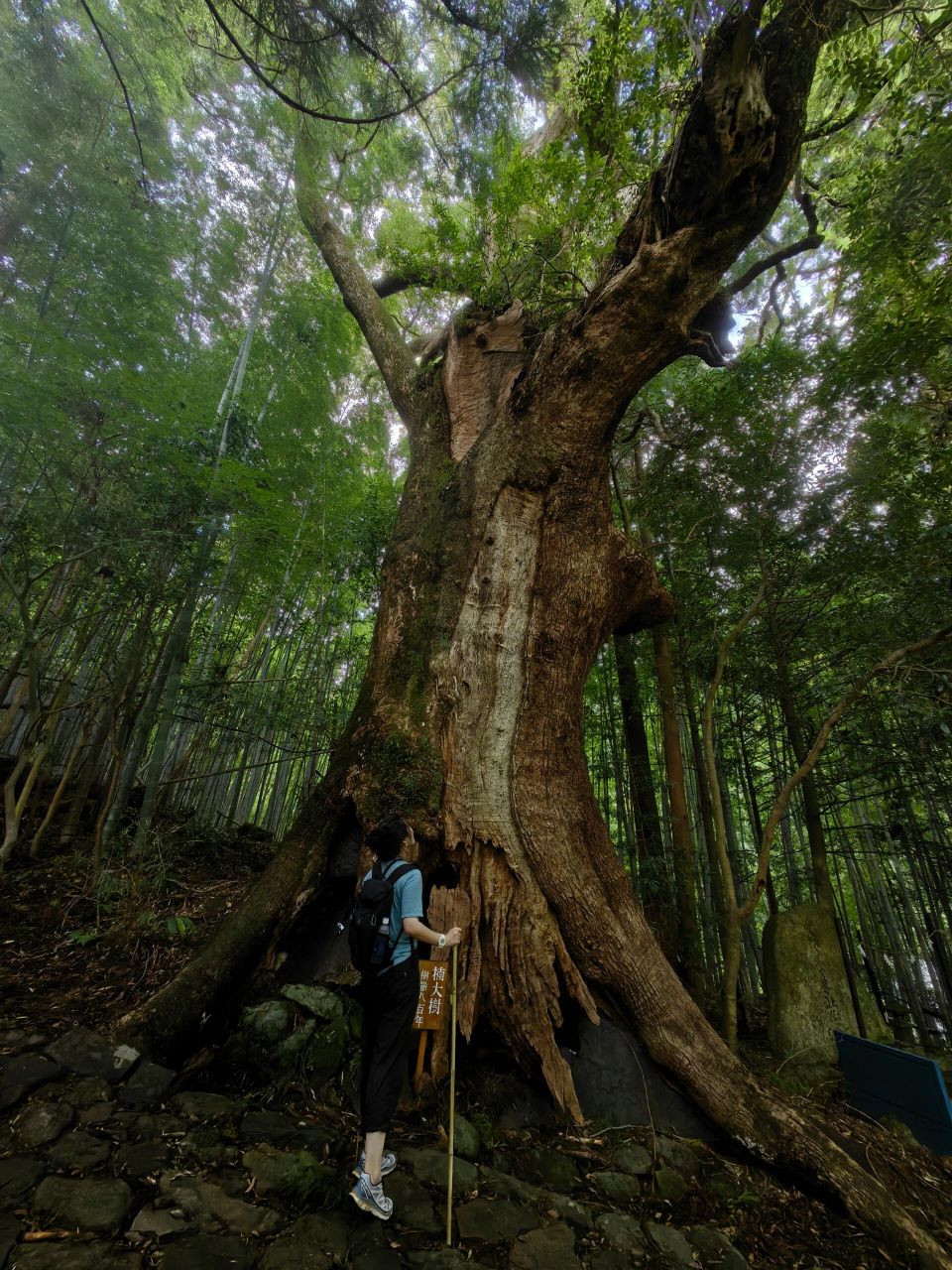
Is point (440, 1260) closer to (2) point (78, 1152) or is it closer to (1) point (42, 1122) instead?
(2) point (78, 1152)

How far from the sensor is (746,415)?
4250 mm

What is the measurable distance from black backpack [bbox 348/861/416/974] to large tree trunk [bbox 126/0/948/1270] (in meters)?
0.53

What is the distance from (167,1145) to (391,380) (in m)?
4.79

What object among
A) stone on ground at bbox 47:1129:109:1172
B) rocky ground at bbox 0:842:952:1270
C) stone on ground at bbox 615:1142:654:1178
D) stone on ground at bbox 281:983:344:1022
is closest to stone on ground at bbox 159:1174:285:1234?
rocky ground at bbox 0:842:952:1270

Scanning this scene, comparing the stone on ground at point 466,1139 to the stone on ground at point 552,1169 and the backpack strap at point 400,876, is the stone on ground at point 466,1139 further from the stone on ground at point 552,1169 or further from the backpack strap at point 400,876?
the backpack strap at point 400,876

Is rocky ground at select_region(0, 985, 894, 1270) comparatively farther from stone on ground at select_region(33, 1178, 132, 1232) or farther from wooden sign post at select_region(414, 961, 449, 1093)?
wooden sign post at select_region(414, 961, 449, 1093)

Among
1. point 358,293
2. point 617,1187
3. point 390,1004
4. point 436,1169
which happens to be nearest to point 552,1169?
point 617,1187

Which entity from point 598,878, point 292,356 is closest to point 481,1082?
point 598,878

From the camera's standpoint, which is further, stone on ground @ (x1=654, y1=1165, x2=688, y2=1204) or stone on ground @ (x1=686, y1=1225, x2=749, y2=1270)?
stone on ground @ (x1=654, y1=1165, x2=688, y2=1204)

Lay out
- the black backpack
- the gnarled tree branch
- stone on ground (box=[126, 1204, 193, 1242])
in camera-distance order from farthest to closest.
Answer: the gnarled tree branch → the black backpack → stone on ground (box=[126, 1204, 193, 1242])

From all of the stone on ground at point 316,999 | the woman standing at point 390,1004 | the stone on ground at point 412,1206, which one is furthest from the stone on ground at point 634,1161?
the stone on ground at point 316,999

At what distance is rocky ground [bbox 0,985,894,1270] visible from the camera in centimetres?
142

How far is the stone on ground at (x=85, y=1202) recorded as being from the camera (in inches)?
54.5

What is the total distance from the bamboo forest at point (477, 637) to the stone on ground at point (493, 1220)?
0.03 ft
